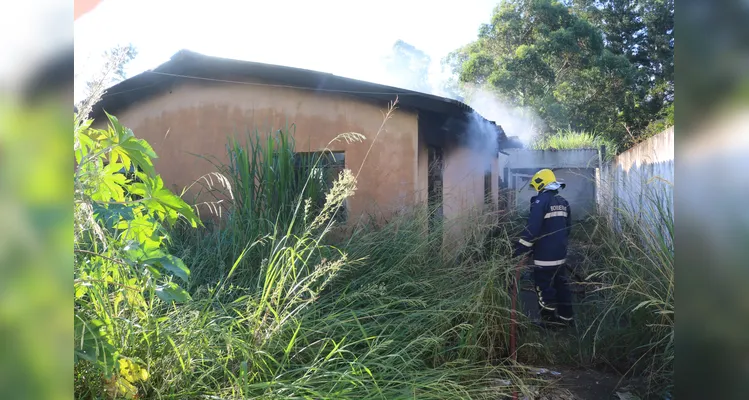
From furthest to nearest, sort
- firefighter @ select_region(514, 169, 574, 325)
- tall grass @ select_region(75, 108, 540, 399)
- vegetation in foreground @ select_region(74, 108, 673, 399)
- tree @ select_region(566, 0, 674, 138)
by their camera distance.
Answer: tree @ select_region(566, 0, 674, 138) → firefighter @ select_region(514, 169, 574, 325) → tall grass @ select_region(75, 108, 540, 399) → vegetation in foreground @ select_region(74, 108, 673, 399)

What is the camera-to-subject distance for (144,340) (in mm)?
2104

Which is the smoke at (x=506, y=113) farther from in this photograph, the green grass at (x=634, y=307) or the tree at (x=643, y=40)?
the green grass at (x=634, y=307)

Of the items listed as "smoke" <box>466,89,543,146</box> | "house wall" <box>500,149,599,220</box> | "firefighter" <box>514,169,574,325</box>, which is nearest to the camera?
"firefighter" <box>514,169,574,325</box>

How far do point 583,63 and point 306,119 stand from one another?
50.1ft

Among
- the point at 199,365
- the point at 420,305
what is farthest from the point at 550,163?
the point at 199,365

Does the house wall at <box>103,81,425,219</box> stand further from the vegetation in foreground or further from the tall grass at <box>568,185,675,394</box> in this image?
the tall grass at <box>568,185,675,394</box>

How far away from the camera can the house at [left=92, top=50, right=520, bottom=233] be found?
6.45 metres

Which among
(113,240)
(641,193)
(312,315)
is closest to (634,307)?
(641,193)

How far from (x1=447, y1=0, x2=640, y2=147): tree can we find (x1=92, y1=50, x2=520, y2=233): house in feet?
35.8

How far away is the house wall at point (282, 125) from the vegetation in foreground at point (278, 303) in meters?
1.43

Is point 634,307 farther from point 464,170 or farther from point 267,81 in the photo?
point 464,170

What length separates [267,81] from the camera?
23.4ft

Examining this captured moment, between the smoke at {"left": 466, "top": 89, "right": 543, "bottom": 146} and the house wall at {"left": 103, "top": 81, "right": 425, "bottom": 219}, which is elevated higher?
the smoke at {"left": 466, "top": 89, "right": 543, "bottom": 146}

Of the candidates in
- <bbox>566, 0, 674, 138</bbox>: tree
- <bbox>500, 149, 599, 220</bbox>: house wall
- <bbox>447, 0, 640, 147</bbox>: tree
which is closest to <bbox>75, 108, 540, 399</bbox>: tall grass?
<bbox>500, 149, 599, 220</bbox>: house wall
